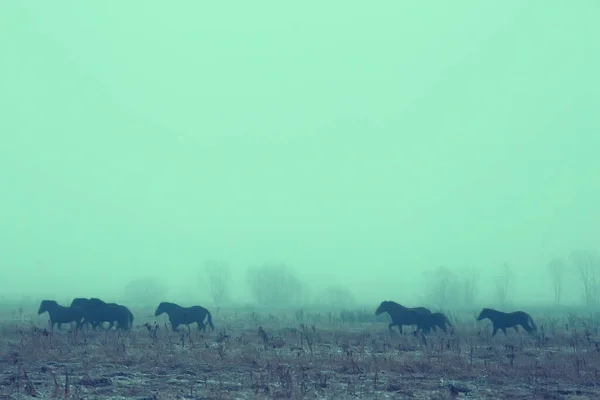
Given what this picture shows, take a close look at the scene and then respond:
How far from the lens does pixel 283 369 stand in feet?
52.4

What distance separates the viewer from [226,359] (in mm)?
17828

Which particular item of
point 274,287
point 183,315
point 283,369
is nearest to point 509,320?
point 183,315

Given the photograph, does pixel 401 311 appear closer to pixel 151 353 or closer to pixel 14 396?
pixel 151 353

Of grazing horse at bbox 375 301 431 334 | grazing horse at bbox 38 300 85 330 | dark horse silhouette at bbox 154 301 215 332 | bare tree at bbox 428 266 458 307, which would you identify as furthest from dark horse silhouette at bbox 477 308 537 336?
bare tree at bbox 428 266 458 307

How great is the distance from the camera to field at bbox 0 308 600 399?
13.5m

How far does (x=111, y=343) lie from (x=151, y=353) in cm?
322

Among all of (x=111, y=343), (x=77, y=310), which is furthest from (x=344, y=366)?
(x=77, y=310)

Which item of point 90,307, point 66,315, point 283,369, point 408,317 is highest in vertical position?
point 90,307

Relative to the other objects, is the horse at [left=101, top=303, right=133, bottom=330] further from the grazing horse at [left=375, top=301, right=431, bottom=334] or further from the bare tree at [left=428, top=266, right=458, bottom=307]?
the bare tree at [left=428, top=266, right=458, bottom=307]

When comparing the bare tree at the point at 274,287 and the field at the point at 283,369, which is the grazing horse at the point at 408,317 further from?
the bare tree at the point at 274,287

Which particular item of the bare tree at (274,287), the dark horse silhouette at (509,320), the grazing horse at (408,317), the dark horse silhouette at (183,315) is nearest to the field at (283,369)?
the dark horse silhouette at (509,320)

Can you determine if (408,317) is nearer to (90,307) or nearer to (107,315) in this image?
(107,315)

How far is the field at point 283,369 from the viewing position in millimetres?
13484

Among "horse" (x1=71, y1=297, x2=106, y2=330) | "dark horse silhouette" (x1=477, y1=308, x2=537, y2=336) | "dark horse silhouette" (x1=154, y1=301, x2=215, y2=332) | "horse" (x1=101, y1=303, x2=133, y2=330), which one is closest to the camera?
"horse" (x1=101, y1=303, x2=133, y2=330)
